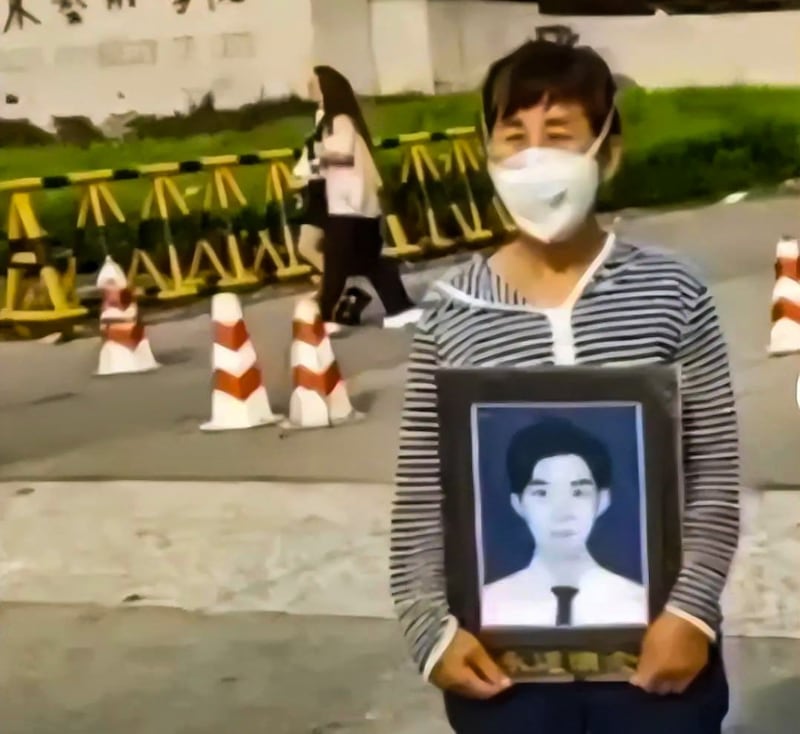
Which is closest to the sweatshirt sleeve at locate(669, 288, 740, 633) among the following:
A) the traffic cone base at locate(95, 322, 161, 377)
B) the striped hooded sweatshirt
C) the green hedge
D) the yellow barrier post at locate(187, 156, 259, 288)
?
the striped hooded sweatshirt

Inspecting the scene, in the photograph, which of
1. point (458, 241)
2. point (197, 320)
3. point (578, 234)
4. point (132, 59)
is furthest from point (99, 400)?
point (578, 234)

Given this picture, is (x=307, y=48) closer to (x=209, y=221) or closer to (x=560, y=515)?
(x=209, y=221)


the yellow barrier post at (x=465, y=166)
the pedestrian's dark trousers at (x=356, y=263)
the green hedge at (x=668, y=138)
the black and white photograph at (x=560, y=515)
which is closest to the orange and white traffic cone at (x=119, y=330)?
the green hedge at (x=668, y=138)

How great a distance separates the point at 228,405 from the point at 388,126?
512 millimetres

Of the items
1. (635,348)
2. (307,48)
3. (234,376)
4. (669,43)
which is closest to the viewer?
(635,348)

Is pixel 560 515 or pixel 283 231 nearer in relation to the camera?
pixel 560 515

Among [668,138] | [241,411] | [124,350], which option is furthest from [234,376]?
[668,138]

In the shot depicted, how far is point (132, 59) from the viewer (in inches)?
79.7

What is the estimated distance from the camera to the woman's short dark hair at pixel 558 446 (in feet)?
3.66

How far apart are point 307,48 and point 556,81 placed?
0.90 m

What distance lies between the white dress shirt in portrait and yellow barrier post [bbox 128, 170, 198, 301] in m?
1.05

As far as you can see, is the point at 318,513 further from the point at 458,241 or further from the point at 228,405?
the point at 458,241

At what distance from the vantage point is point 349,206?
194 centimetres

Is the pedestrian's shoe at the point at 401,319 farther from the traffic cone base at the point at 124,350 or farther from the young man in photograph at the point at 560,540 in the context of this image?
the young man in photograph at the point at 560,540
